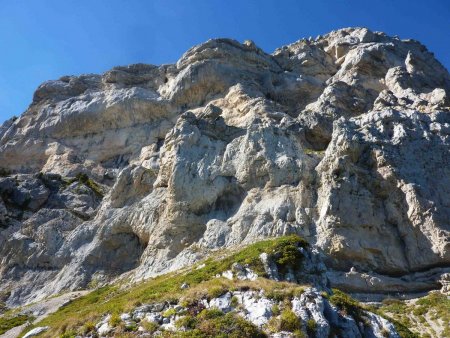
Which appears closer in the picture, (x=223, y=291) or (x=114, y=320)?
(x=114, y=320)

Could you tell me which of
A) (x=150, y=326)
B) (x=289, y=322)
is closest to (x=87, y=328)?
(x=150, y=326)

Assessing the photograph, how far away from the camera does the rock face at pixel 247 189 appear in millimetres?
37375

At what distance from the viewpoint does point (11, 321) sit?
33344 millimetres

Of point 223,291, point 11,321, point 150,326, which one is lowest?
point 11,321

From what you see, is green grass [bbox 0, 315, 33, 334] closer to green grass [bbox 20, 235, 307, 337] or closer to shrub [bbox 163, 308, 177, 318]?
green grass [bbox 20, 235, 307, 337]

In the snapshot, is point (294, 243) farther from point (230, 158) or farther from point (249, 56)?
point (249, 56)

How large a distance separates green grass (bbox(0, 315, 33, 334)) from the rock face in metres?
7.06

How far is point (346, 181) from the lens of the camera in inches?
1572

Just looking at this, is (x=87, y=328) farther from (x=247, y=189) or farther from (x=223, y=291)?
(x=247, y=189)

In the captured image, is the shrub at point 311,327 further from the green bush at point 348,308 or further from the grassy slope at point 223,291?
the green bush at point 348,308

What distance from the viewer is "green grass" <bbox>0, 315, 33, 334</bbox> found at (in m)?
31.8

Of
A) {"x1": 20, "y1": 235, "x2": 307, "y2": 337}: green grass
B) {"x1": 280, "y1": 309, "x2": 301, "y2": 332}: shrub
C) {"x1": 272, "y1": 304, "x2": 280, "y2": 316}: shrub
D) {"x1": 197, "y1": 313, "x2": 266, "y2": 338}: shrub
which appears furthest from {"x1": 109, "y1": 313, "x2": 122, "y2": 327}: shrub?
{"x1": 280, "y1": 309, "x2": 301, "y2": 332}: shrub

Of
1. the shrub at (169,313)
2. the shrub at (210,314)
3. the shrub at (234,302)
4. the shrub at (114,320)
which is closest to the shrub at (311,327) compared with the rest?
the shrub at (234,302)

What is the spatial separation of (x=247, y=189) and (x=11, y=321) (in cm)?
2143
